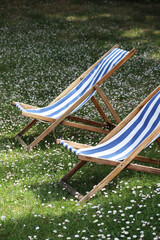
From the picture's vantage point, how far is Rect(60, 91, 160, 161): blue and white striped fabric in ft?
13.3

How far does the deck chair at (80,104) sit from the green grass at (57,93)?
0.22 metres

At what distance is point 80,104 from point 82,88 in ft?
1.94

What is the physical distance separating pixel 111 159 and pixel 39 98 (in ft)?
13.9

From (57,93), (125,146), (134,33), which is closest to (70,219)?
(125,146)

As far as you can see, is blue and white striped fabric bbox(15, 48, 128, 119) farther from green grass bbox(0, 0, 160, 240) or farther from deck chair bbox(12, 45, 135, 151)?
green grass bbox(0, 0, 160, 240)

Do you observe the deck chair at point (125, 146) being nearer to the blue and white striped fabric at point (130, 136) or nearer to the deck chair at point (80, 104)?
the blue and white striped fabric at point (130, 136)

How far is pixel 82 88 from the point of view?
19.7 feet

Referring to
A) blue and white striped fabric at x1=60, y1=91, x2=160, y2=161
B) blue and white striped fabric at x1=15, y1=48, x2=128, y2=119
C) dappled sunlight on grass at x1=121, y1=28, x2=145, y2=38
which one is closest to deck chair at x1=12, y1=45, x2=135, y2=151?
blue and white striped fabric at x1=15, y1=48, x2=128, y2=119

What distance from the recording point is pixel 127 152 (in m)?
4.12

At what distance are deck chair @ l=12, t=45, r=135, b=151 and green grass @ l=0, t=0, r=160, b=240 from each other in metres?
0.22

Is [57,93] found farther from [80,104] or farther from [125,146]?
[125,146]

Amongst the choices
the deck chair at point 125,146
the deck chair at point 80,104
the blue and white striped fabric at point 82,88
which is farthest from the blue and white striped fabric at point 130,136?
the blue and white striped fabric at point 82,88

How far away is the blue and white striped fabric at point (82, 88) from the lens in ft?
18.4

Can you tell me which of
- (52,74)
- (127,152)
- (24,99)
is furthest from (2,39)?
(127,152)
